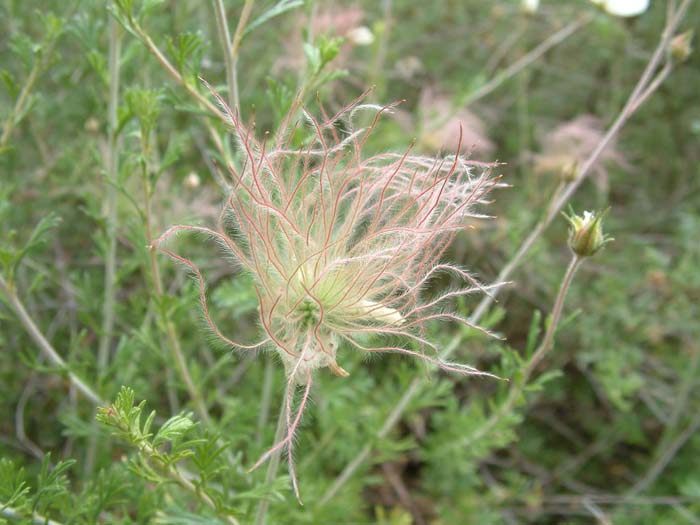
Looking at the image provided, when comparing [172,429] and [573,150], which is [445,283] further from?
[172,429]

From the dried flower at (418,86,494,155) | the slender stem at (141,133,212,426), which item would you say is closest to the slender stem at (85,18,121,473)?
the slender stem at (141,133,212,426)

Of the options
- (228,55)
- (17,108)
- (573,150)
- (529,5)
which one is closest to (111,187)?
(17,108)

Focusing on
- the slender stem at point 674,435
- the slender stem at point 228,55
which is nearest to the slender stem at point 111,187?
the slender stem at point 228,55

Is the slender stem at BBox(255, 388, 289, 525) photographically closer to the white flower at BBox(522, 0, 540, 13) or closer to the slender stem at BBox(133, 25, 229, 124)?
the slender stem at BBox(133, 25, 229, 124)

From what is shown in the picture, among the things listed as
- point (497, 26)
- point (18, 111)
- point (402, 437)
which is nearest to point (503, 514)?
point (402, 437)

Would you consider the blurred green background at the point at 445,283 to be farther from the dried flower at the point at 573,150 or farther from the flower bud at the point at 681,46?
the flower bud at the point at 681,46
